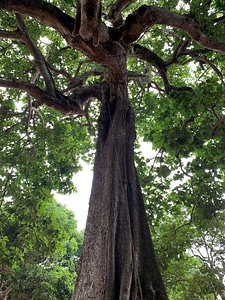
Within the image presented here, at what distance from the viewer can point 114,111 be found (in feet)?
14.6

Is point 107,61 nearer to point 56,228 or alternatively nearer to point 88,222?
point 88,222

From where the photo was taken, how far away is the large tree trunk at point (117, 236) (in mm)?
2236

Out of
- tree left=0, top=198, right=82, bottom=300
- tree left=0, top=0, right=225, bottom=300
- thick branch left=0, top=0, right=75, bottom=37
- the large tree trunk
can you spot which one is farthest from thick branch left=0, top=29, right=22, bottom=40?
tree left=0, top=198, right=82, bottom=300

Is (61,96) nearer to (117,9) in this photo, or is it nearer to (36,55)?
(36,55)

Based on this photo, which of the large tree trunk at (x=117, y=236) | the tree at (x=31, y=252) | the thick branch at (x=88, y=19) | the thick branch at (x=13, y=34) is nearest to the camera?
the large tree trunk at (x=117, y=236)

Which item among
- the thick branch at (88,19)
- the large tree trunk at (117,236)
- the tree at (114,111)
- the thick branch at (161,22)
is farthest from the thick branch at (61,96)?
the thick branch at (161,22)

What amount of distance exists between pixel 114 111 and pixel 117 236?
2.31 metres

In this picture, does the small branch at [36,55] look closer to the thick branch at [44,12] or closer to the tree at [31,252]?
the thick branch at [44,12]

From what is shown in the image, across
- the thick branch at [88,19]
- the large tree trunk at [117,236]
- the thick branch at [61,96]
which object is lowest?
the large tree trunk at [117,236]

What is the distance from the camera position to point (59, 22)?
3336 millimetres

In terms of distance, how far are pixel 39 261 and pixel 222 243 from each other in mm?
6307

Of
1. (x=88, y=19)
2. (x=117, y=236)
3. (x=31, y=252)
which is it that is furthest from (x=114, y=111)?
(x=31, y=252)

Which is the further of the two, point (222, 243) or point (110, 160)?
point (222, 243)

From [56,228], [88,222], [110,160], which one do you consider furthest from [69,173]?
[88,222]
